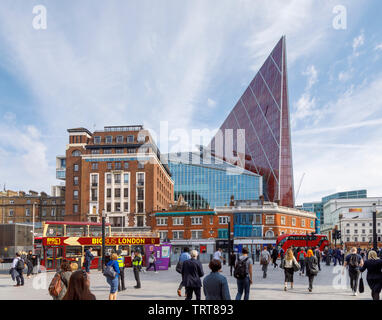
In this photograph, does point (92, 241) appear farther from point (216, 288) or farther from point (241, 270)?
point (216, 288)

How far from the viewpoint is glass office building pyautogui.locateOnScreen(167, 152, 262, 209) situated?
93375 millimetres

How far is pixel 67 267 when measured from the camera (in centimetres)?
914

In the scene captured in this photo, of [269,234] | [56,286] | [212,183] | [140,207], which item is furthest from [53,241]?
[212,183]

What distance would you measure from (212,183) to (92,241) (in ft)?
219

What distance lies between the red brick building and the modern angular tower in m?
26.5

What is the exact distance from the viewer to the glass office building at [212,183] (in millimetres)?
93375

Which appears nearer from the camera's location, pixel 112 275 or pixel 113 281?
pixel 112 275

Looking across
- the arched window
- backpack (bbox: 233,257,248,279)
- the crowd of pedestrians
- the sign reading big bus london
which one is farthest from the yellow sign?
the arched window

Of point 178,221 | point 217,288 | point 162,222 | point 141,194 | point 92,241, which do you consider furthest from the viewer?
point 141,194

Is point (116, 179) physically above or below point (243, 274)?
above

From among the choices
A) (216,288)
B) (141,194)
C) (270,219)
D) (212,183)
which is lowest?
(270,219)

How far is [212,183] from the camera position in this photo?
97.4 meters

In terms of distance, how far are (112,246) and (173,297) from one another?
64.2 feet
